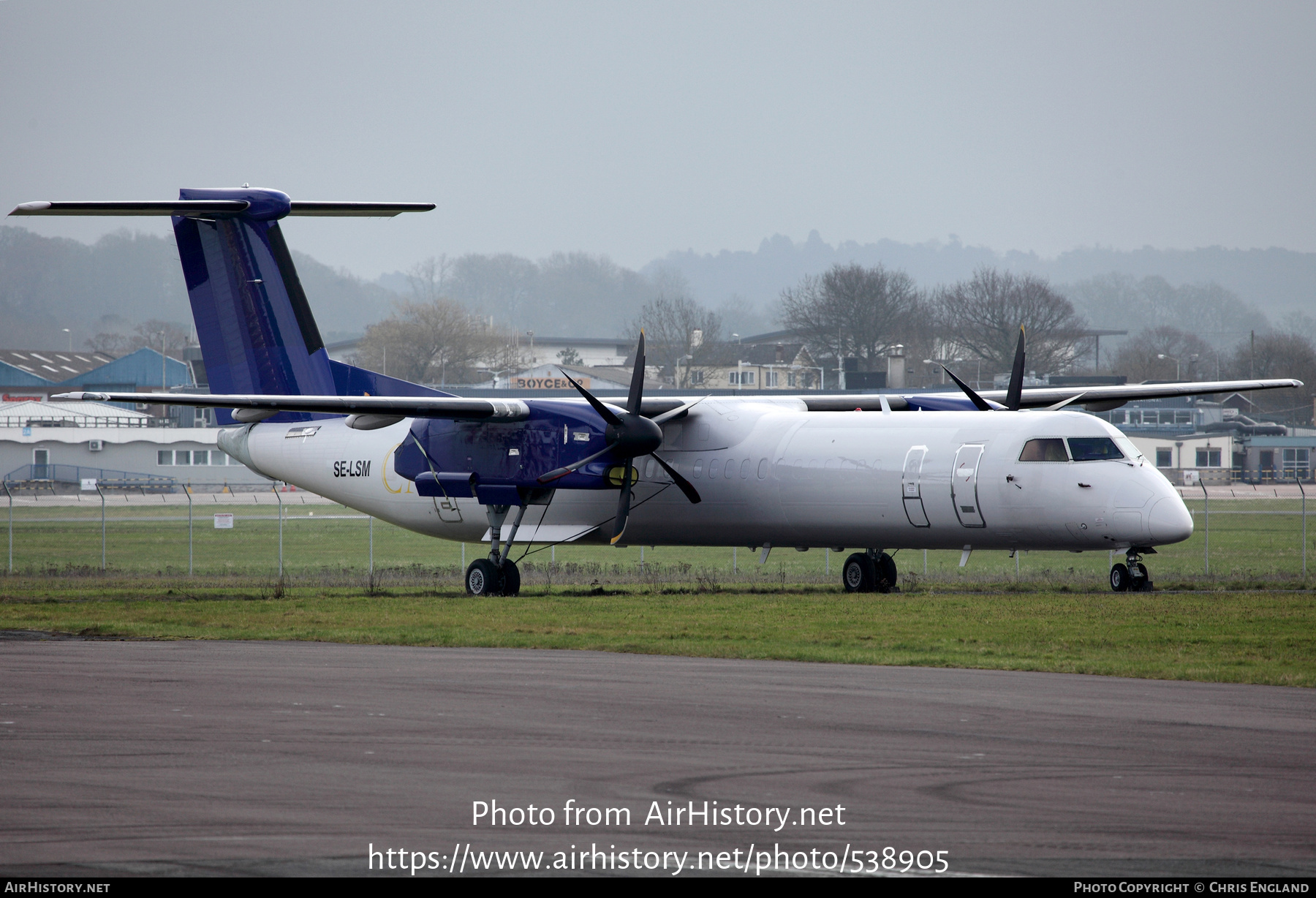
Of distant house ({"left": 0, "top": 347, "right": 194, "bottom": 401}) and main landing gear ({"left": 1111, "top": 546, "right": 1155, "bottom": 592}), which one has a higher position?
distant house ({"left": 0, "top": 347, "right": 194, "bottom": 401})

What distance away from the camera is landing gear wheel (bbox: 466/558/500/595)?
91.4ft

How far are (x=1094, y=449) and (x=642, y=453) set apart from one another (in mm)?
8001

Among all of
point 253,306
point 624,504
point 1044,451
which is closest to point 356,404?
point 624,504

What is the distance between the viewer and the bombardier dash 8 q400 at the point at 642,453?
23672mm

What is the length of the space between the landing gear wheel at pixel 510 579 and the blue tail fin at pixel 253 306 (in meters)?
4.57

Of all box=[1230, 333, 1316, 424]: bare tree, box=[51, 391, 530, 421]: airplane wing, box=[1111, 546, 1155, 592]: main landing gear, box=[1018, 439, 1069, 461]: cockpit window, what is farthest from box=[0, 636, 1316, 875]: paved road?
box=[1230, 333, 1316, 424]: bare tree

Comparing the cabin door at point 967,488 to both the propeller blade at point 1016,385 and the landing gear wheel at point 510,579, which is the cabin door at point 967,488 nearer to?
the propeller blade at point 1016,385

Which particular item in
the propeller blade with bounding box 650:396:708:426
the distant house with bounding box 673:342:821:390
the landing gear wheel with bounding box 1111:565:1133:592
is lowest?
the landing gear wheel with bounding box 1111:565:1133:592

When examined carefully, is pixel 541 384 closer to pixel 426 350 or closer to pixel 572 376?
pixel 572 376

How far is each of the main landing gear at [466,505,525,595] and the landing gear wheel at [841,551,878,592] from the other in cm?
636

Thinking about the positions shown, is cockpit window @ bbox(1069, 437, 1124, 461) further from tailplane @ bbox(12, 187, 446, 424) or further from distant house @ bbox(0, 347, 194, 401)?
distant house @ bbox(0, 347, 194, 401)

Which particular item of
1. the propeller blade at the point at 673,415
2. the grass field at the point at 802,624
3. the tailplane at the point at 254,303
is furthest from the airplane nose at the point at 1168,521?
the tailplane at the point at 254,303

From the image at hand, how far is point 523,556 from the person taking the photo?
1080 inches
